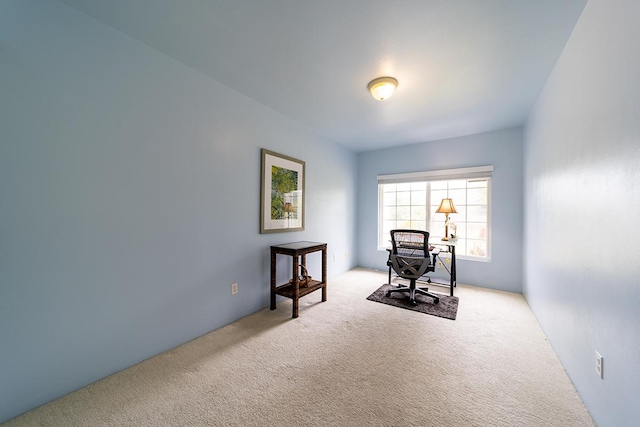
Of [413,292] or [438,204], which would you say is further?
[438,204]

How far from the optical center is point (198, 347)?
204cm

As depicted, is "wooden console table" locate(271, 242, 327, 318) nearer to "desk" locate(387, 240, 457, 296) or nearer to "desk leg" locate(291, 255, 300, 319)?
"desk leg" locate(291, 255, 300, 319)

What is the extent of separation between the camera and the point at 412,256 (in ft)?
9.97

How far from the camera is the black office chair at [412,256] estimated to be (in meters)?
2.96

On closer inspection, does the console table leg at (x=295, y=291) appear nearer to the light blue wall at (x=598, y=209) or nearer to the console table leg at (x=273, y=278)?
the console table leg at (x=273, y=278)

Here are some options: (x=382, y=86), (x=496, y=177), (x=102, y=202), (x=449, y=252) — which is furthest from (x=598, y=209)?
(x=102, y=202)

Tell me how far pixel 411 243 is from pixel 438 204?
155cm

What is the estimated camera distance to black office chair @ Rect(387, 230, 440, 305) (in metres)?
2.96

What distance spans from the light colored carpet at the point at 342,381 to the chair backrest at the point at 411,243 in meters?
A: 0.82

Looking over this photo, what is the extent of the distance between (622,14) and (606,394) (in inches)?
74.3

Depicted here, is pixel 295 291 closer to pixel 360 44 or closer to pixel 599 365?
pixel 599 365

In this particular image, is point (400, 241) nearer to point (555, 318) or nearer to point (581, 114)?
point (555, 318)

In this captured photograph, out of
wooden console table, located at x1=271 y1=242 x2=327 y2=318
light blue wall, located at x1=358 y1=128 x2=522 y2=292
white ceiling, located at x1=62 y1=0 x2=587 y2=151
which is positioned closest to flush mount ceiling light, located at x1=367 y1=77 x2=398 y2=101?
white ceiling, located at x1=62 y1=0 x2=587 y2=151

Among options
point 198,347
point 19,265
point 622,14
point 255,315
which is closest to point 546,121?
point 622,14
